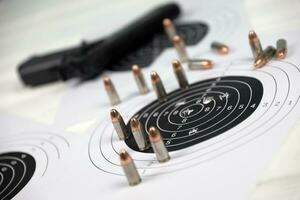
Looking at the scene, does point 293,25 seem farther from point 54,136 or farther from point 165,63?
point 54,136

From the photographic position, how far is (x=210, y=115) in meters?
0.89

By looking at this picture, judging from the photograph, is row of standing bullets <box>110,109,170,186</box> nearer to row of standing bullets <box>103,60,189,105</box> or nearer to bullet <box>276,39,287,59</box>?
row of standing bullets <box>103,60,189,105</box>

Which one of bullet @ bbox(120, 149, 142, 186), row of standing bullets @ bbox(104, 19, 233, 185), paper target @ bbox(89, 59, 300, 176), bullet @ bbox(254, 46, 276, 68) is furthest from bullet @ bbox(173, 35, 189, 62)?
bullet @ bbox(120, 149, 142, 186)

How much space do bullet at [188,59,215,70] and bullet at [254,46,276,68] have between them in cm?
12

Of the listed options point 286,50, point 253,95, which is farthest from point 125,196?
point 286,50

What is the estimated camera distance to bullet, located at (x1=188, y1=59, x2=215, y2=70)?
43.1 inches

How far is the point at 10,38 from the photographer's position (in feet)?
6.65

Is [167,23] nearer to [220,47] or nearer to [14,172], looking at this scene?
[220,47]

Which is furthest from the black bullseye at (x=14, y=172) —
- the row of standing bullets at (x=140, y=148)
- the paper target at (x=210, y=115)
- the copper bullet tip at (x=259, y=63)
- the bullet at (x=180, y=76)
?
the copper bullet tip at (x=259, y=63)

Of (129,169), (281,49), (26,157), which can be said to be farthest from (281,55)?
(26,157)

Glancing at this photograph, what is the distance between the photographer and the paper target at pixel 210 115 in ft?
2.63

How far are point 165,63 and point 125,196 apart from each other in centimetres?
Answer: 56

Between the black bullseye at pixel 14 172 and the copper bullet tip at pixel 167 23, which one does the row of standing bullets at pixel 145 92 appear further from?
the black bullseye at pixel 14 172

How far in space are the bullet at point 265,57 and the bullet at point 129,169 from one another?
14.5 inches
